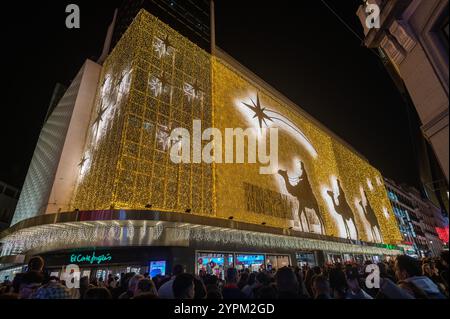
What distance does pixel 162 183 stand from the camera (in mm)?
15172

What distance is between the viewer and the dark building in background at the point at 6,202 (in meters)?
→ 43.5

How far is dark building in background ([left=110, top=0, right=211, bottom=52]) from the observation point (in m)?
21.7

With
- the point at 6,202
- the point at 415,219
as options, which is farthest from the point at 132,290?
the point at 415,219

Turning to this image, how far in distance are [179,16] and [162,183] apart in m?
17.3

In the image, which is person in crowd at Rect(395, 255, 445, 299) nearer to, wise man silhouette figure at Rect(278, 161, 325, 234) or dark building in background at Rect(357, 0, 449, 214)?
dark building in background at Rect(357, 0, 449, 214)

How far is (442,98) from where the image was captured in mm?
5234

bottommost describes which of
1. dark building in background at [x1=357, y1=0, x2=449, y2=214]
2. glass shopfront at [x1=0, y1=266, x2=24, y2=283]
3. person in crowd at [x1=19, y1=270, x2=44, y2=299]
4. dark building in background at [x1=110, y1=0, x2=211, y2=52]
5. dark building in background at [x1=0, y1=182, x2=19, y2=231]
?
person in crowd at [x1=19, y1=270, x2=44, y2=299]

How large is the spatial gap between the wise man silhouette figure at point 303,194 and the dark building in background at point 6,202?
50.1m

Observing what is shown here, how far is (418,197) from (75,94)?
10681 cm

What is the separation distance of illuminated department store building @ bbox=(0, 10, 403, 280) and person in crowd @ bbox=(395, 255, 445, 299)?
1018 cm

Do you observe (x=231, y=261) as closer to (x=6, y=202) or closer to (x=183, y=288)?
(x=183, y=288)

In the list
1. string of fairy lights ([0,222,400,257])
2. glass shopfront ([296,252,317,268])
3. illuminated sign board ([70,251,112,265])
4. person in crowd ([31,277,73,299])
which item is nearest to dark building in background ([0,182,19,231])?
string of fairy lights ([0,222,400,257])
